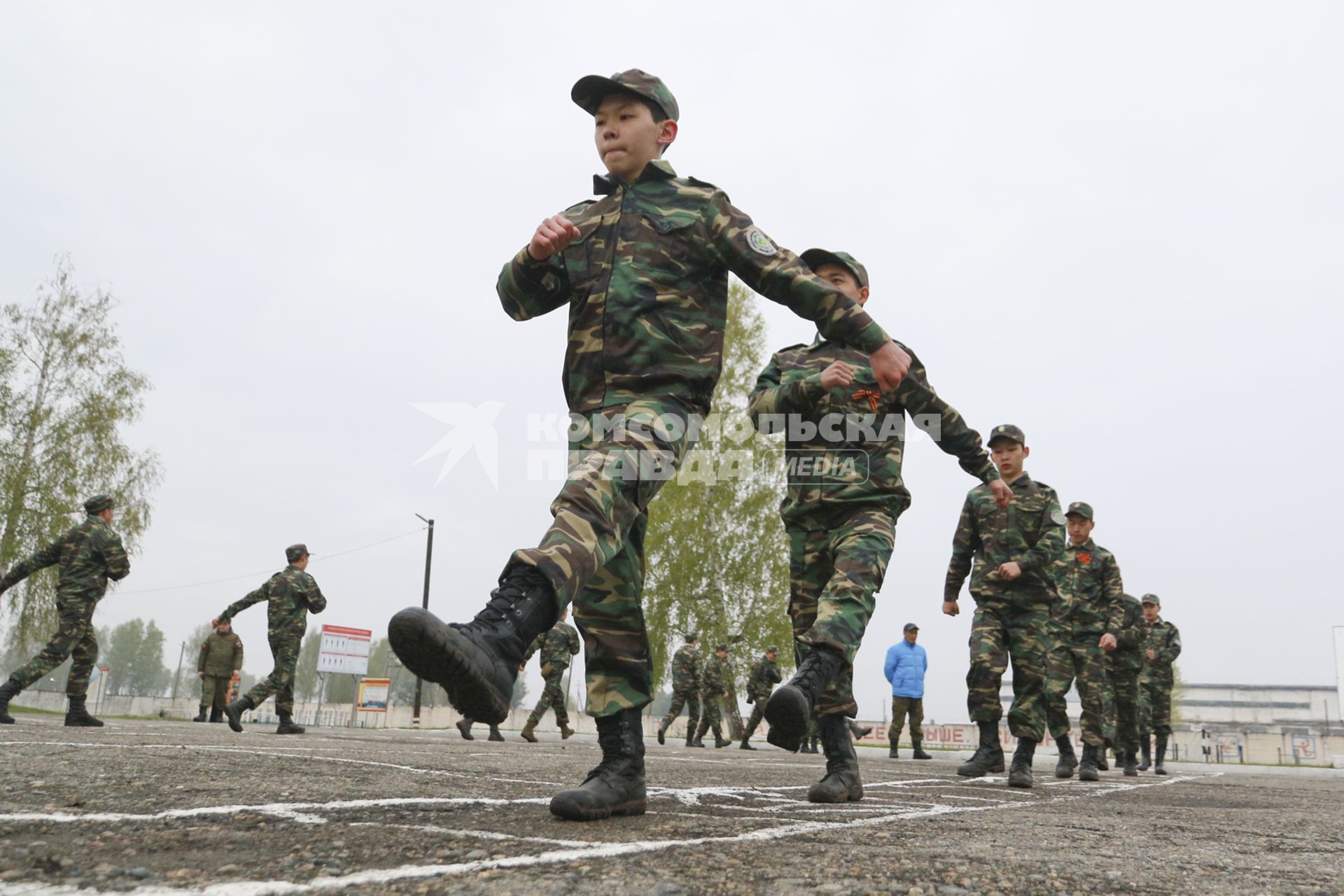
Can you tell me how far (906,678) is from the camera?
15984 mm

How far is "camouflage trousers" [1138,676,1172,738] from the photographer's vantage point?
13.1 meters

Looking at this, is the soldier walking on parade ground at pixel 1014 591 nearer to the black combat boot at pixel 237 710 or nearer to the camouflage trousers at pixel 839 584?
the camouflage trousers at pixel 839 584

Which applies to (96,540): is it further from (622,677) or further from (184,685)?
(184,685)

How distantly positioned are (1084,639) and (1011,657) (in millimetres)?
3271

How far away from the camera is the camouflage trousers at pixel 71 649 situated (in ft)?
30.0

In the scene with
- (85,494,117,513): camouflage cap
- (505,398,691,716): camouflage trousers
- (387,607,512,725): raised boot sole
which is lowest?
(387,607,512,725): raised boot sole

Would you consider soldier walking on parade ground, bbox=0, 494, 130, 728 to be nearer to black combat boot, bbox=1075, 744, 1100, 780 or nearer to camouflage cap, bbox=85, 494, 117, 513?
camouflage cap, bbox=85, 494, 117, 513

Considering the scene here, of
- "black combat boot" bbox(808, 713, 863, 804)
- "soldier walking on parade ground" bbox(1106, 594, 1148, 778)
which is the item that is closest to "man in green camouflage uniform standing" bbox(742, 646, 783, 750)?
"soldier walking on parade ground" bbox(1106, 594, 1148, 778)

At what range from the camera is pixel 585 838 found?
7.46ft

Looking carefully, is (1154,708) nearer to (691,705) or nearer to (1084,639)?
(1084,639)

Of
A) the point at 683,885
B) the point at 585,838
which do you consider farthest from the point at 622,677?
the point at 683,885

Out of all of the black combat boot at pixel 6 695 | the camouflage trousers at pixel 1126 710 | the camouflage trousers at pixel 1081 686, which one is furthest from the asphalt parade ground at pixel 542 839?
the camouflage trousers at pixel 1126 710

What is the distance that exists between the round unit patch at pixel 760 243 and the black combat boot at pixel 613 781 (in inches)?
61.0

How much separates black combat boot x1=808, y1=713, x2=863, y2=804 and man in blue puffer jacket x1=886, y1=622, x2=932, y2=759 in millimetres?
12404
